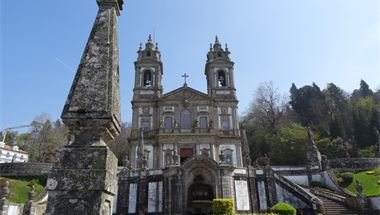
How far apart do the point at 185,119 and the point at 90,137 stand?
29.9m

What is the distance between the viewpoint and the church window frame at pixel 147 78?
34.8m

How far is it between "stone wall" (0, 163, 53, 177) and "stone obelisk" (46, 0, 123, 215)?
118 ft

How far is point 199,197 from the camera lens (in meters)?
20.1

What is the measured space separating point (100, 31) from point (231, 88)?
104 ft

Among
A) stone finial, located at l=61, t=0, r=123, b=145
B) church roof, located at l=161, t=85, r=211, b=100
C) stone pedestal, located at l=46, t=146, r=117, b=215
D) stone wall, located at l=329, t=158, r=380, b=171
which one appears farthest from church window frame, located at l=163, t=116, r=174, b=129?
stone pedestal, located at l=46, t=146, r=117, b=215

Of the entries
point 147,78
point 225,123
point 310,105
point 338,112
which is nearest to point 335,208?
point 225,123

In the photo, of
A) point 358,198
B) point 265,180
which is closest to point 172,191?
point 265,180

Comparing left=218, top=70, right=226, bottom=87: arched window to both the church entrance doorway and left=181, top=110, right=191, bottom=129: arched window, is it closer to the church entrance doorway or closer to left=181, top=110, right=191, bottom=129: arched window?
left=181, top=110, right=191, bottom=129: arched window

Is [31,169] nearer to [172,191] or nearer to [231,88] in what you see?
[172,191]

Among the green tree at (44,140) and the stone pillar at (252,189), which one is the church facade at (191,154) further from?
the green tree at (44,140)

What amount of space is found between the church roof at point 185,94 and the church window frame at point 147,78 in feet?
8.32

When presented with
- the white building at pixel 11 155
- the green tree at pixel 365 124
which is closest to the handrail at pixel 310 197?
the green tree at pixel 365 124

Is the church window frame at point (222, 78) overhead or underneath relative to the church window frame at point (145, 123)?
overhead

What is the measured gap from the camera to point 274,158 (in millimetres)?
38062
